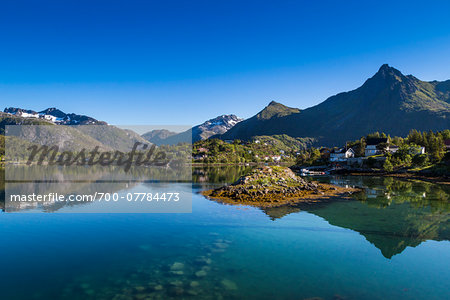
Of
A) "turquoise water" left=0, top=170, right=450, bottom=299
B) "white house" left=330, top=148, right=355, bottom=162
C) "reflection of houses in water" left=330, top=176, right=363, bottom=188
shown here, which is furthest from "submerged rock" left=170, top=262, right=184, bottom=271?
"white house" left=330, top=148, right=355, bottom=162

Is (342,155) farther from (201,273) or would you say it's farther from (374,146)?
(201,273)

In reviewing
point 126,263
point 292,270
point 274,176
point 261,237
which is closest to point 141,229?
point 126,263

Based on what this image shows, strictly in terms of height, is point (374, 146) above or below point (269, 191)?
above

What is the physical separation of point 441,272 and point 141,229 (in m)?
24.7

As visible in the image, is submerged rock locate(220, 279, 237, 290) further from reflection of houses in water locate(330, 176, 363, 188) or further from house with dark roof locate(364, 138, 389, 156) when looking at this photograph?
house with dark roof locate(364, 138, 389, 156)

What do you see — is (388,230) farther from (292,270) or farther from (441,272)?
(292,270)

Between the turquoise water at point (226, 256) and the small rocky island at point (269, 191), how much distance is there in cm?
899

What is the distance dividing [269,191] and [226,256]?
28.8 m

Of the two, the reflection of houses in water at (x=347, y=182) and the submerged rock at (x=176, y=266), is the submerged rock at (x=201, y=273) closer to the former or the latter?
the submerged rock at (x=176, y=266)

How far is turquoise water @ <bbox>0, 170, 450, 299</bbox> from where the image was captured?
46.4ft

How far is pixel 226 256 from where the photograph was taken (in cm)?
1891

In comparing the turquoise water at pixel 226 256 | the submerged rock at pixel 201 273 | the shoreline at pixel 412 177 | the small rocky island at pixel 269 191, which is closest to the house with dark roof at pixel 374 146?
the shoreline at pixel 412 177

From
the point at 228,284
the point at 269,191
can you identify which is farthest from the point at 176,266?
the point at 269,191

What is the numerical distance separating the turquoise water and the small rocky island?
899 centimetres
